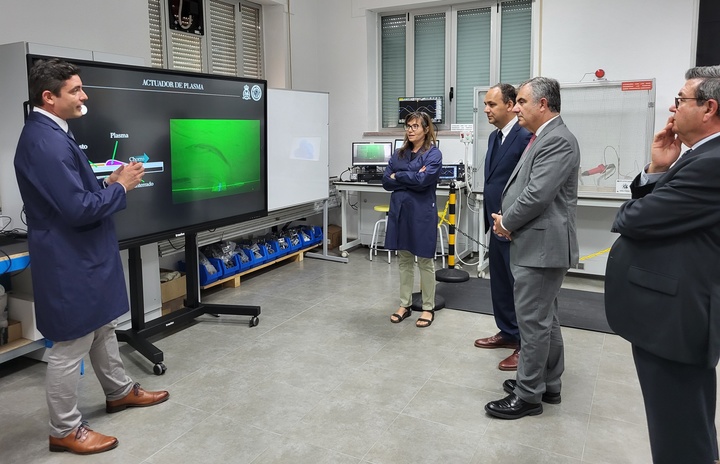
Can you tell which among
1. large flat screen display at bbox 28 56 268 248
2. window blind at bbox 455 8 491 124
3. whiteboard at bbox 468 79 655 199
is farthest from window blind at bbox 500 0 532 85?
large flat screen display at bbox 28 56 268 248

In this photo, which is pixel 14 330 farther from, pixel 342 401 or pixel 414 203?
pixel 414 203

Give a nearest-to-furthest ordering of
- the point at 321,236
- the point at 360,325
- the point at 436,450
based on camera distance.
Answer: the point at 436,450, the point at 360,325, the point at 321,236

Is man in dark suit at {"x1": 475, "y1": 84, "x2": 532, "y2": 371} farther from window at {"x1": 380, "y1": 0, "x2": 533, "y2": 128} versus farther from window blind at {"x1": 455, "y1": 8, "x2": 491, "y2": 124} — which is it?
window blind at {"x1": 455, "y1": 8, "x2": 491, "y2": 124}

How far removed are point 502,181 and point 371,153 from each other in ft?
10.0

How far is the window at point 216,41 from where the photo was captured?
5016 mm

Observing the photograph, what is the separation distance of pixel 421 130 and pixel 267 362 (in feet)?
6.12

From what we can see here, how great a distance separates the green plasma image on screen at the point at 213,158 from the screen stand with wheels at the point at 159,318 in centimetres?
49

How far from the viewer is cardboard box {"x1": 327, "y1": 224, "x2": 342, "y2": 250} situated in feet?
21.4

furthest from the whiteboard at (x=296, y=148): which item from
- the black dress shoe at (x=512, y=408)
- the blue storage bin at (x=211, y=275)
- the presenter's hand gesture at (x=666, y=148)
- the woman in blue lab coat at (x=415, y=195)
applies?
the presenter's hand gesture at (x=666, y=148)

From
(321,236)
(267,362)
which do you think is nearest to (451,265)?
(321,236)

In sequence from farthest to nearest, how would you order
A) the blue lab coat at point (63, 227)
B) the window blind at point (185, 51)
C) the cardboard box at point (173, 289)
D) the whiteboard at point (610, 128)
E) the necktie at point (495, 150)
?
the window blind at point (185, 51)
the whiteboard at point (610, 128)
the cardboard box at point (173, 289)
the necktie at point (495, 150)
the blue lab coat at point (63, 227)

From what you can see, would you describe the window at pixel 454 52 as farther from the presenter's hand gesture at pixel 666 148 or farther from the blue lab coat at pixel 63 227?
the blue lab coat at pixel 63 227

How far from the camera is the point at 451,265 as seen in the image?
5641mm

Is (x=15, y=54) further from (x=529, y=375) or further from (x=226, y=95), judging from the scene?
(x=529, y=375)
